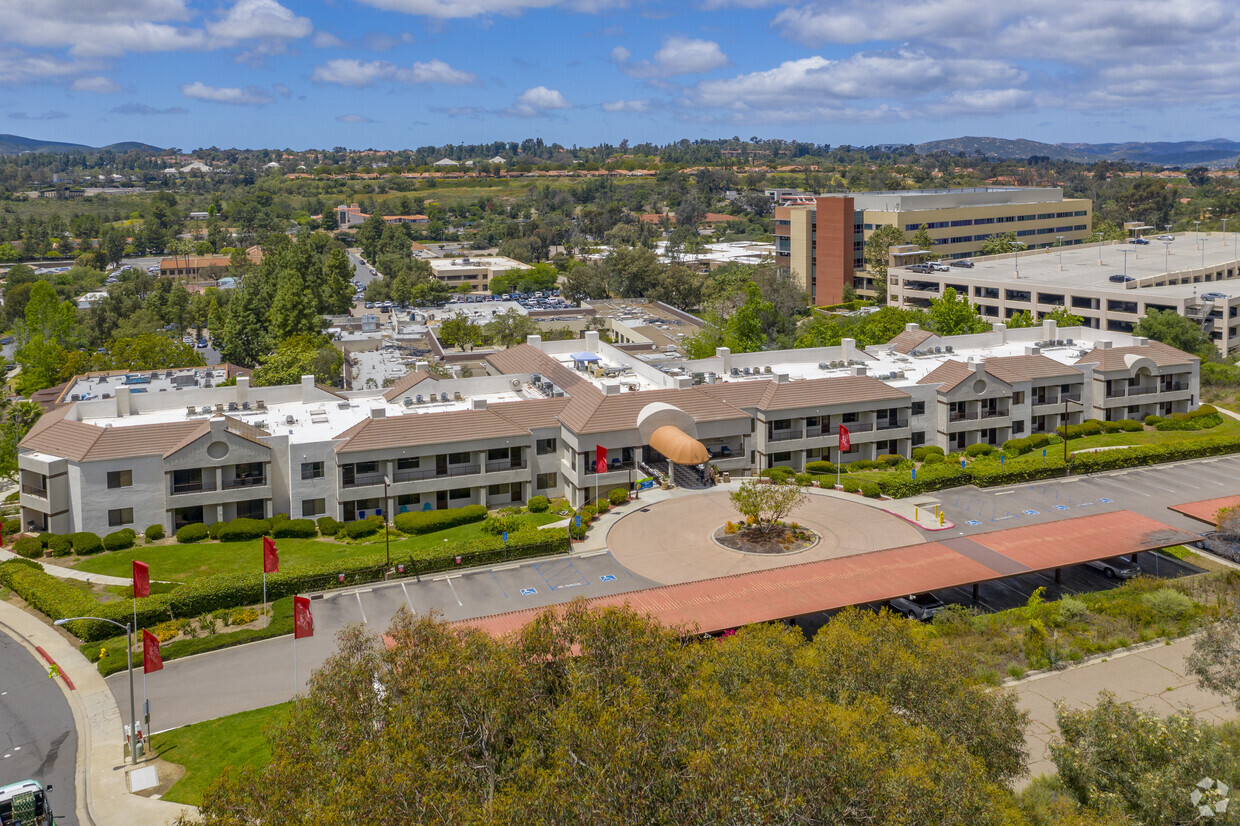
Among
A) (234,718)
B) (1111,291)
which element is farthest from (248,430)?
(1111,291)

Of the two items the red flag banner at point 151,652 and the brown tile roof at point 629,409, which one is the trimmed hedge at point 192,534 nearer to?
the red flag banner at point 151,652

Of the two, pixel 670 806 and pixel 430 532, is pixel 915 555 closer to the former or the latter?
pixel 430 532

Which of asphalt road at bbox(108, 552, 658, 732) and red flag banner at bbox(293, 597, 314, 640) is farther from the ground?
red flag banner at bbox(293, 597, 314, 640)

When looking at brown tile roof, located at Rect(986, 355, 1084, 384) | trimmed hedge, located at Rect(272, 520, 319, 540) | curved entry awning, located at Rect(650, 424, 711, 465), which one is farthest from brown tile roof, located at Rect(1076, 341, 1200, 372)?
trimmed hedge, located at Rect(272, 520, 319, 540)

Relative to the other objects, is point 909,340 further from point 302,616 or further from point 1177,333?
point 302,616

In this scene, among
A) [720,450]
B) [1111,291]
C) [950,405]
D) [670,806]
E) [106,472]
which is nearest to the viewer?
[670,806]

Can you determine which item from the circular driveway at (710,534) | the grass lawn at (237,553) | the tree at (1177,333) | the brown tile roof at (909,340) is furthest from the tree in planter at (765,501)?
the tree at (1177,333)

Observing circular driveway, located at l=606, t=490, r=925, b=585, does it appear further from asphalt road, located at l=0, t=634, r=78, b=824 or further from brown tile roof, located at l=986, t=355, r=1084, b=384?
asphalt road, located at l=0, t=634, r=78, b=824

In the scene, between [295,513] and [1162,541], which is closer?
[1162,541]
